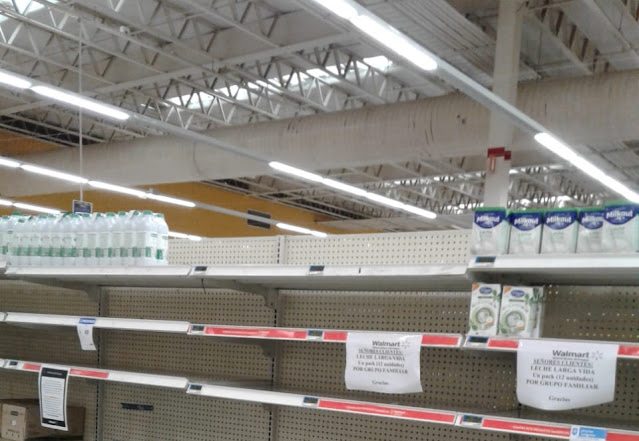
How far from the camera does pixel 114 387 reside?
4691 mm

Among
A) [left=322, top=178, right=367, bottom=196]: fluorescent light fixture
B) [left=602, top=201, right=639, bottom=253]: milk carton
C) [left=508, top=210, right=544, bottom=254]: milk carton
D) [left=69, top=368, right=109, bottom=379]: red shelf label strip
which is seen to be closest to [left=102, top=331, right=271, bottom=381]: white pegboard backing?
[left=69, top=368, right=109, bottom=379]: red shelf label strip

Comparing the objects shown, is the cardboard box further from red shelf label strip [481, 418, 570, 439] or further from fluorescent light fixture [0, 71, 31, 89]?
fluorescent light fixture [0, 71, 31, 89]

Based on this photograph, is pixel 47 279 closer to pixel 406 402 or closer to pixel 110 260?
pixel 110 260

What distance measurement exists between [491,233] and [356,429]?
1.42m

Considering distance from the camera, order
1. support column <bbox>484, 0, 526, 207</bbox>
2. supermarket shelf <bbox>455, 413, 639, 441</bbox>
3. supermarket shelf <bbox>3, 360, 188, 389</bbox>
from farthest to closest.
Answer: support column <bbox>484, 0, 526, 207</bbox> < supermarket shelf <bbox>3, 360, 188, 389</bbox> < supermarket shelf <bbox>455, 413, 639, 441</bbox>

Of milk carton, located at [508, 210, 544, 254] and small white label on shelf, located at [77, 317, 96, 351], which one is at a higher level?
milk carton, located at [508, 210, 544, 254]

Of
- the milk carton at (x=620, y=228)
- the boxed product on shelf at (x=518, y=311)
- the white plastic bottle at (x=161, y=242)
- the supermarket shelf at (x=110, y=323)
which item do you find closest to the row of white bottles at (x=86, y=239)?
the white plastic bottle at (x=161, y=242)

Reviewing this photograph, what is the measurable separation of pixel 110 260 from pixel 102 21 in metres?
6.26

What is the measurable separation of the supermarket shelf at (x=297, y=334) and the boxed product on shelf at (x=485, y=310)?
0.08 meters

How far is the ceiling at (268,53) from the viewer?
8.36 metres

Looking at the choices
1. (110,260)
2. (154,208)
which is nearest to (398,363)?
(110,260)

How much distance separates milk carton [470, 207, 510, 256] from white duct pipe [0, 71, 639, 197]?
5.95 m

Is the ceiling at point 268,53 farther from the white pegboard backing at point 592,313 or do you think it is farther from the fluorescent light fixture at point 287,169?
the white pegboard backing at point 592,313

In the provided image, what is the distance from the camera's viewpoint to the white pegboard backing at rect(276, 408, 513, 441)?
338 cm
